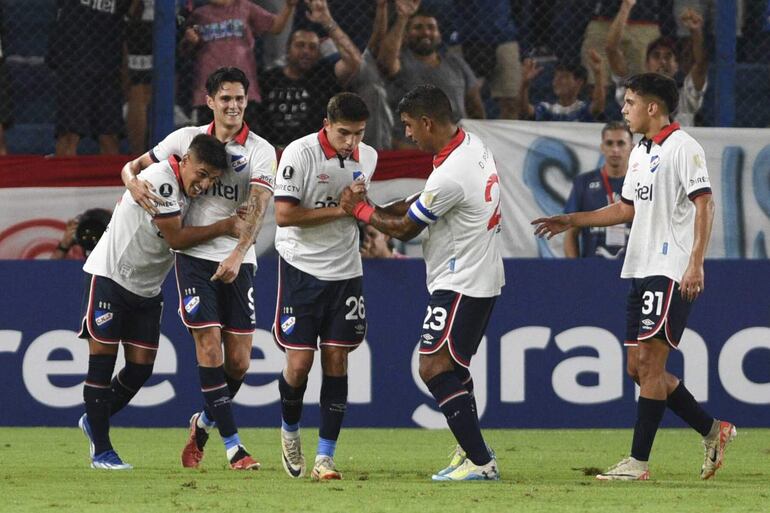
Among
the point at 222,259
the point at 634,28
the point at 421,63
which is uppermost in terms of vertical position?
the point at 634,28

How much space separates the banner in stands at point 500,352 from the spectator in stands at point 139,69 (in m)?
1.31

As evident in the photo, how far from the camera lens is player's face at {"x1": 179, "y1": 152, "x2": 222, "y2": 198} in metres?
7.80

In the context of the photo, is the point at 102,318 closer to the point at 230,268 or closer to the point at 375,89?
the point at 230,268

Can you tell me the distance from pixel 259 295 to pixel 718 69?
4.08m

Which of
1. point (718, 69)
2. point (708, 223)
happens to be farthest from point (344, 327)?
point (718, 69)

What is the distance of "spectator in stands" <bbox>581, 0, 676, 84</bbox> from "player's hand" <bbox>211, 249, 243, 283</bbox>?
16.8 feet

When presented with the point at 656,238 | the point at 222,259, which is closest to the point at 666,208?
the point at 656,238

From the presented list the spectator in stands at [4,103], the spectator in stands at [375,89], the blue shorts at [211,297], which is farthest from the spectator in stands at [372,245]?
the spectator in stands at [4,103]

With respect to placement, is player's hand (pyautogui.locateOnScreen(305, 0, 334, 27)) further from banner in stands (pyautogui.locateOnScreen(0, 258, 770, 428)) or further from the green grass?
the green grass

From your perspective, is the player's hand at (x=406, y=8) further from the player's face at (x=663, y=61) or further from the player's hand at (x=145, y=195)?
the player's hand at (x=145, y=195)

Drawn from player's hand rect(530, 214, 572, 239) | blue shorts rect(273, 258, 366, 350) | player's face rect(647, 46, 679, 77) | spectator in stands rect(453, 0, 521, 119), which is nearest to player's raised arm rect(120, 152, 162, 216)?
blue shorts rect(273, 258, 366, 350)

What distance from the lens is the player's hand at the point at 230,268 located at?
7945mm

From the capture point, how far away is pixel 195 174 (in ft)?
25.7

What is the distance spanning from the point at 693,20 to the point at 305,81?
10.9ft
